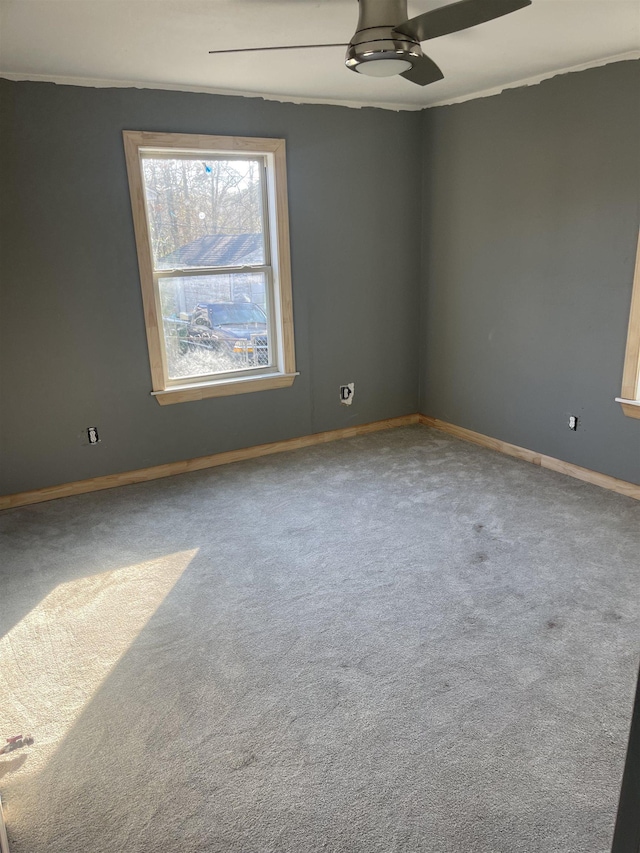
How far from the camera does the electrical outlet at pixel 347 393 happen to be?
15.5ft

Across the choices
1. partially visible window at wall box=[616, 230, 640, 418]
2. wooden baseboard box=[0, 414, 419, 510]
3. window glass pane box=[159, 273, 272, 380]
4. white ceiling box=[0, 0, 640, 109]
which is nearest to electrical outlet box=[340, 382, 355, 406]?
wooden baseboard box=[0, 414, 419, 510]

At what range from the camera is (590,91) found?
3410 millimetres

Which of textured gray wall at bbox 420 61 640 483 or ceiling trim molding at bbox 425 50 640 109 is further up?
ceiling trim molding at bbox 425 50 640 109

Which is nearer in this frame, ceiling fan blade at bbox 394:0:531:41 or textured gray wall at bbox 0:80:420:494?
ceiling fan blade at bbox 394:0:531:41

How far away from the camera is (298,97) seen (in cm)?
397

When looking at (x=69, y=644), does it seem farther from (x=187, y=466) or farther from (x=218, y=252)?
(x=218, y=252)

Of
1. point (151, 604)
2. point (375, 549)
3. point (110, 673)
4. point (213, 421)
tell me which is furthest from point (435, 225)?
point (110, 673)

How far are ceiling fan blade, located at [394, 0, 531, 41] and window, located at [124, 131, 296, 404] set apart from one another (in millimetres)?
1840

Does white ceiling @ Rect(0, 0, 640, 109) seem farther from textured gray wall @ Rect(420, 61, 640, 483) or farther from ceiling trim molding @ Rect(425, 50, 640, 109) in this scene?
textured gray wall @ Rect(420, 61, 640, 483)

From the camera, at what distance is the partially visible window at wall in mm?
3396

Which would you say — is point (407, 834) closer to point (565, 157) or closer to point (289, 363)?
point (289, 363)

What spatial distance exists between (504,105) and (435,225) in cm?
97

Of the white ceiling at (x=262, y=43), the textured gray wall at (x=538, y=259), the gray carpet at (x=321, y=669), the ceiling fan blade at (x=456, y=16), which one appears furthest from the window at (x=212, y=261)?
the ceiling fan blade at (x=456, y=16)

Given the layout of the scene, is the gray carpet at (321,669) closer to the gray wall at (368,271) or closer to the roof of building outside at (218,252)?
the gray wall at (368,271)
